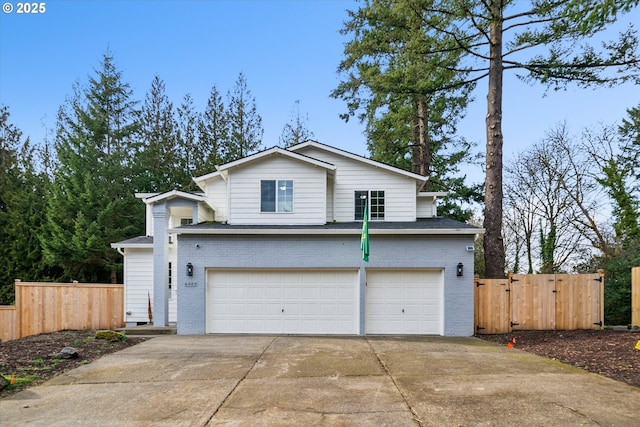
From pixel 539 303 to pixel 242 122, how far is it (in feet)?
66.8

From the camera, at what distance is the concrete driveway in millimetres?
4438

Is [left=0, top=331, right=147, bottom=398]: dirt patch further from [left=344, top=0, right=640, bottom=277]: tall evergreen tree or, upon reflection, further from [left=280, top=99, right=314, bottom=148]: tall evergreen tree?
[left=280, top=99, right=314, bottom=148]: tall evergreen tree

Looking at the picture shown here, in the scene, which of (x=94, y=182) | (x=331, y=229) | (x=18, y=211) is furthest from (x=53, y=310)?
(x=18, y=211)

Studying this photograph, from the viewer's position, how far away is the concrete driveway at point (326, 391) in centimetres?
444

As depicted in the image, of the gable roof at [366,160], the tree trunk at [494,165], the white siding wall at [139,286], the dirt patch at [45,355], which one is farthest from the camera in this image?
the white siding wall at [139,286]

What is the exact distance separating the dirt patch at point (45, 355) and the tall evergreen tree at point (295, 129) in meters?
17.6

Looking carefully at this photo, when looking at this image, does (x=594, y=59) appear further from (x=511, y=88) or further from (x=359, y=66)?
(x=359, y=66)

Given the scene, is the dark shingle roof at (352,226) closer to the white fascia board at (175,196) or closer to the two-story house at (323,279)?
the two-story house at (323,279)

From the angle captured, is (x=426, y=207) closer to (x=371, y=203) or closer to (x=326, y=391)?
(x=371, y=203)

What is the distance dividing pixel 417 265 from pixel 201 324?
6.49m

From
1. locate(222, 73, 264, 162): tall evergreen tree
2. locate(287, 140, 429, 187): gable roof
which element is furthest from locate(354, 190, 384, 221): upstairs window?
locate(222, 73, 264, 162): tall evergreen tree

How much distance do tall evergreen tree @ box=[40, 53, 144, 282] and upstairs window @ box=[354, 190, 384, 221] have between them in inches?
571

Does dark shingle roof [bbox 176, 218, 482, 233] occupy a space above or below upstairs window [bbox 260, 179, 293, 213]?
below

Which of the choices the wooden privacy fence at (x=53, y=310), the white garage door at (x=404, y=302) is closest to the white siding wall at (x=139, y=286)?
the wooden privacy fence at (x=53, y=310)
